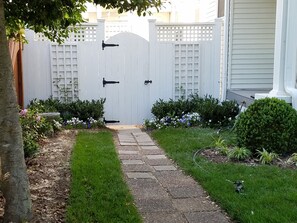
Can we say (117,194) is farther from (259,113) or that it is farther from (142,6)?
(259,113)

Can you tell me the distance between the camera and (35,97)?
8594mm

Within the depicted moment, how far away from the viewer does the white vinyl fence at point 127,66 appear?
848cm

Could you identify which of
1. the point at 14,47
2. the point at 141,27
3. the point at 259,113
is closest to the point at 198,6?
the point at 141,27

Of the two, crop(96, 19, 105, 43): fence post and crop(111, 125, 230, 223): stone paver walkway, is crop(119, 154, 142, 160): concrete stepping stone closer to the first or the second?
crop(111, 125, 230, 223): stone paver walkway

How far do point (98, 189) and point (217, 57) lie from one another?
5.57 metres

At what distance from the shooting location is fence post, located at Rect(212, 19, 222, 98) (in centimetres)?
886

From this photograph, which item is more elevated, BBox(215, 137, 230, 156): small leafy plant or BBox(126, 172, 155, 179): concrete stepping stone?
BBox(215, 137, 230, 156): small leafy plant

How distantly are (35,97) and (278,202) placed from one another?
6100 mm

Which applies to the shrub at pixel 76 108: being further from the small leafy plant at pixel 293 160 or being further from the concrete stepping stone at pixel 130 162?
the small leafy plant at pixel 293 160

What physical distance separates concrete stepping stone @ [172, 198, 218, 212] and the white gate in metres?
5.06

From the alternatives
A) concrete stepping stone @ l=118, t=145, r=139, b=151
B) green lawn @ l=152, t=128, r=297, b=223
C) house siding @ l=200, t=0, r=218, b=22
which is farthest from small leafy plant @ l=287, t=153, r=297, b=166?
house siding @ l=200, t=0, r=218, b=22

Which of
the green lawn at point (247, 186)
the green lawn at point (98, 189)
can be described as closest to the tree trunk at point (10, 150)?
the green lawn at point (98, 189)

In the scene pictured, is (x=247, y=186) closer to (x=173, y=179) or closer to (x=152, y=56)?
(x=173, y=179)

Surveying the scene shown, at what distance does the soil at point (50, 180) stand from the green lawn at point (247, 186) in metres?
1.41
